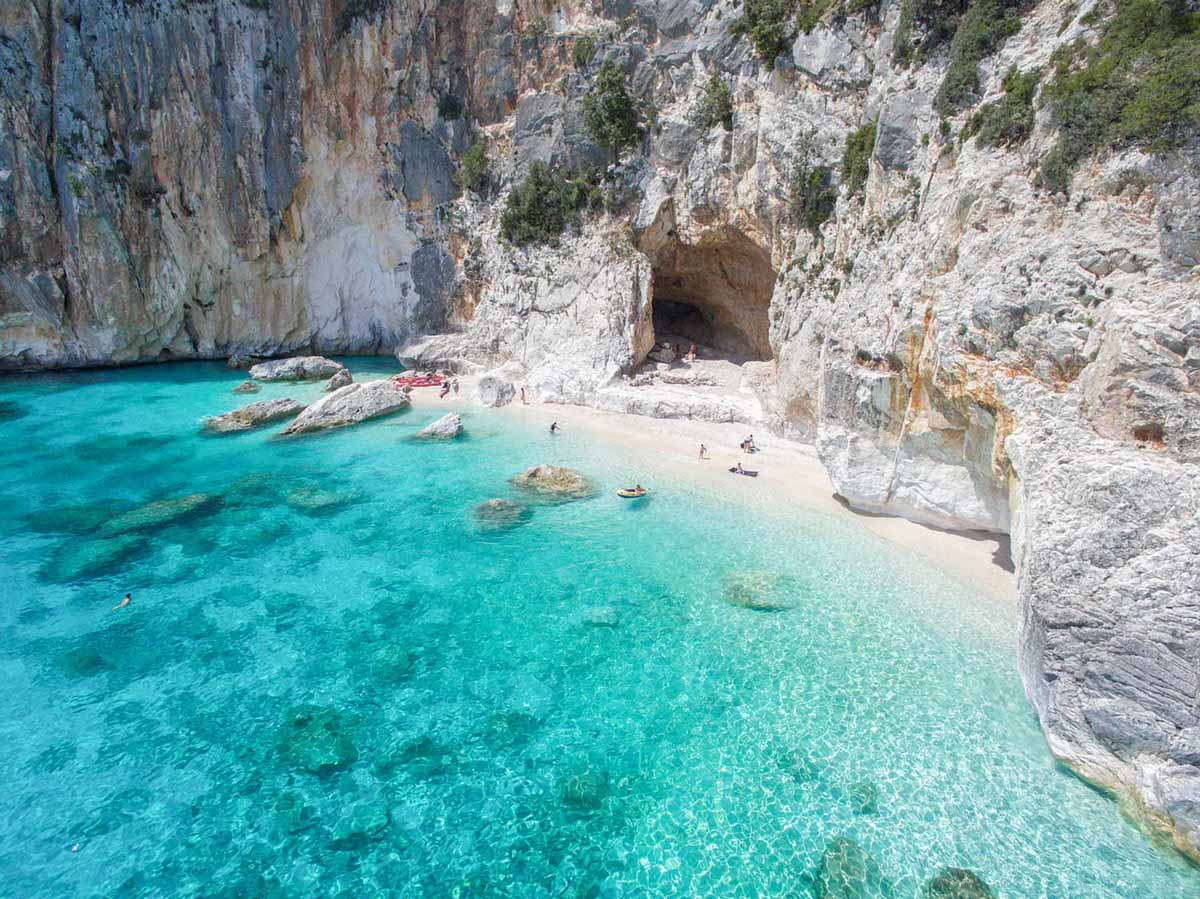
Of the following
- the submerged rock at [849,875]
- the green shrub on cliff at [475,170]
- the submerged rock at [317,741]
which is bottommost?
the submerged rock at [849,875]

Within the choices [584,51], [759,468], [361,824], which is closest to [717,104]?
[584,51]

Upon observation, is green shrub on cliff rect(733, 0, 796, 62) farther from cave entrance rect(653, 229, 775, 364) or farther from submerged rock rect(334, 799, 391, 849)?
submerged rock rect(334, 799, 391, 849)

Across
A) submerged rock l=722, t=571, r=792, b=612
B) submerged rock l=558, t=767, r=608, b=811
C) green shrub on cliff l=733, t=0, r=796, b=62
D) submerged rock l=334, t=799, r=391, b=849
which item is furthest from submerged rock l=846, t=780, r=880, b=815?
green shrub on cliff l=733, t=0, r=796, b=62

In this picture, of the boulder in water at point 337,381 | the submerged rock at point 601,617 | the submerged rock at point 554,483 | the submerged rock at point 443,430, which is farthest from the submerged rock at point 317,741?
the boulder in water at point 337,381

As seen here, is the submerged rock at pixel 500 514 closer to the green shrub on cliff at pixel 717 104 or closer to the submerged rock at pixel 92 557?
the submerged rock at pixel 92 557

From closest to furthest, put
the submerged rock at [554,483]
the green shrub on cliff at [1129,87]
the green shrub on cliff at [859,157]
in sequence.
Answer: the green shrub on cliff at [1129,87] < the submerged rock at [554,483] < the green shrub on cliff at [859,157]

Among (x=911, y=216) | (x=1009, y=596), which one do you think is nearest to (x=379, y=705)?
(x=1009, y=596)

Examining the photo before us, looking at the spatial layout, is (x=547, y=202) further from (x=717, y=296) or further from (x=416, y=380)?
(x=416, y=380)
